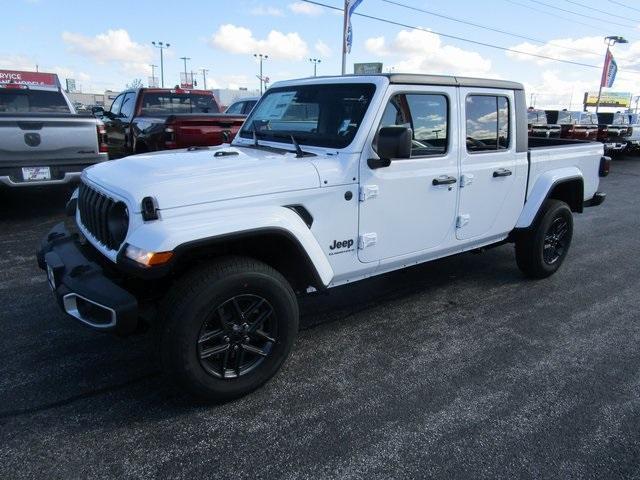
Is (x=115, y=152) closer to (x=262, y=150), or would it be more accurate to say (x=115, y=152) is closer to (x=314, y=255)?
(x=262, y=150)

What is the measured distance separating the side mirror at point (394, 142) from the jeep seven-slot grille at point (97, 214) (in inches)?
65.1

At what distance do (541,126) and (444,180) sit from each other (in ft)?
52.3

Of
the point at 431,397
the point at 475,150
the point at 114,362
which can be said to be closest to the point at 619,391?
the point at 431,397

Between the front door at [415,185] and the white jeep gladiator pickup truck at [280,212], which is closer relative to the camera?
the white jeep gladiator pickup truck at [280,212]

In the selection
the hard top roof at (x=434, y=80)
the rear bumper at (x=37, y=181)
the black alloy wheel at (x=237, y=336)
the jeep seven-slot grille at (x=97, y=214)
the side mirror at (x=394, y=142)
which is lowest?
the black alloy wheel at (x=237, y=336)

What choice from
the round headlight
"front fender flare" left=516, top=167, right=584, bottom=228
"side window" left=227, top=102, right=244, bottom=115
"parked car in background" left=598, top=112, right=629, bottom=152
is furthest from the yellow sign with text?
the round headlight

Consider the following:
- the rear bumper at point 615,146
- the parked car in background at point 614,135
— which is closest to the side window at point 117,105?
the rear bumper at point 615,146

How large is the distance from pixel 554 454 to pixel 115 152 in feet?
35.2

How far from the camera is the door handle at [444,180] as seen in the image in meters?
3.72

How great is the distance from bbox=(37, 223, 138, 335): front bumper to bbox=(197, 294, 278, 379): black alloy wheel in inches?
16.7

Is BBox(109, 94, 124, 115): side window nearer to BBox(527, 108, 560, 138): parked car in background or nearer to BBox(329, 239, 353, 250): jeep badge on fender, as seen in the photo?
BBox(329, 239, 353, 250): jeep badge on fender

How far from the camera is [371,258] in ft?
11.5

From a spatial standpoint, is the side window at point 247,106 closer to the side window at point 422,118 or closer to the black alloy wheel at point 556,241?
the black alloy wheel at point 556,241

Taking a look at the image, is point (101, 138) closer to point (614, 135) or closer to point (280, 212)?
point (280, 212)
